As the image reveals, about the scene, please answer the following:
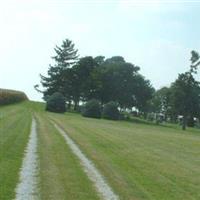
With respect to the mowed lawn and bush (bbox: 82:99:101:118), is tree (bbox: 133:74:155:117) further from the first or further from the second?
the mowed lawn

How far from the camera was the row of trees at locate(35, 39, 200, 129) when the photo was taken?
102 m

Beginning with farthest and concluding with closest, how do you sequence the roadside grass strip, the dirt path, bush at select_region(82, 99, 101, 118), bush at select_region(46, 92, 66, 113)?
bush at select_region(46, 92, 66, 113)
bush at select_region(82, 99, 101, 118)
the roadside grass strip
the dirt path

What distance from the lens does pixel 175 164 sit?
2458cm

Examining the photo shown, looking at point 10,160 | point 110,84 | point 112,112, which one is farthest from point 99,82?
point 10,160

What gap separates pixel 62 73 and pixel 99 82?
1379 cm

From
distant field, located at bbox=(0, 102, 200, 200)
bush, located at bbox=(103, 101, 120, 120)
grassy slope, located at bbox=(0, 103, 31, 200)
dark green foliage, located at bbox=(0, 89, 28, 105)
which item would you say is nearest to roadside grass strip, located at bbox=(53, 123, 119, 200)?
distant field, located at bbox=(0, 102, 200, 200)

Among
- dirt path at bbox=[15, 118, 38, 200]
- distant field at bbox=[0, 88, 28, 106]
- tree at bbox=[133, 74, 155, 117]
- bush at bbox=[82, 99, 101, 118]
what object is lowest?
dirt path at bbox=[15, 118, 38, 200]

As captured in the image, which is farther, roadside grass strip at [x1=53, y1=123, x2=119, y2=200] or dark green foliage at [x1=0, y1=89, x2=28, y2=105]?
dark green foliage at [x1=0, y1=89, x2=28, y2=105]

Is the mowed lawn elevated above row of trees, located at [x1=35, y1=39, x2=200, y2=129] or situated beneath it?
situated beneath

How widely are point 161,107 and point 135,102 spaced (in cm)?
4931

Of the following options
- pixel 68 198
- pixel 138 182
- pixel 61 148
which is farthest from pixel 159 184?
pixel 61 148

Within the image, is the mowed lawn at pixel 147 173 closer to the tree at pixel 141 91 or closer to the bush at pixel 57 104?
the bush at pixel 57 104

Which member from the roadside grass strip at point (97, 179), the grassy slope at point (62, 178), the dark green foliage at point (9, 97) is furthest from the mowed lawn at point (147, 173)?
the dark green foliage at point (9, 97)

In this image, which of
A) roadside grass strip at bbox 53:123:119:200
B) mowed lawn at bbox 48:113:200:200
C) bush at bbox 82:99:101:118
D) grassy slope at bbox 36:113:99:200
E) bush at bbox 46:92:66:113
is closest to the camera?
grassy slope at bbox 36:113:99:200
